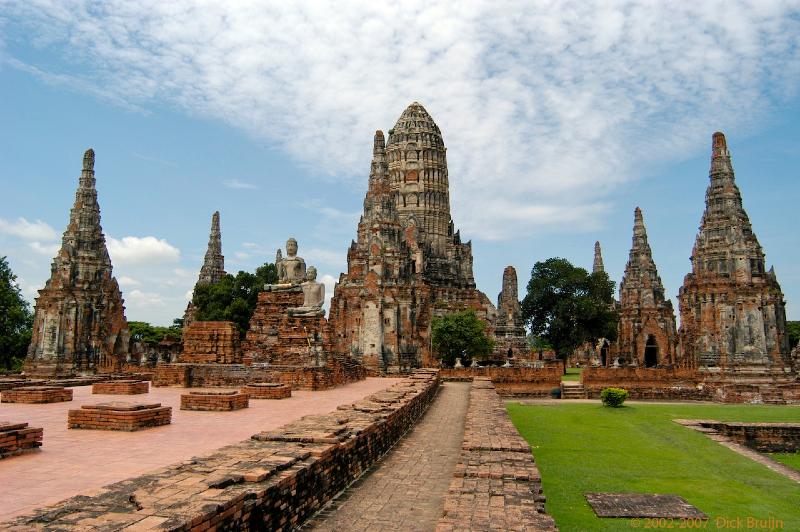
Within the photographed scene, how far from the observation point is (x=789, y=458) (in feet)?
50.5

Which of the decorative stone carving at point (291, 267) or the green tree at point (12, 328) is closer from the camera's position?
the decorative stone carving at point (291, 267)

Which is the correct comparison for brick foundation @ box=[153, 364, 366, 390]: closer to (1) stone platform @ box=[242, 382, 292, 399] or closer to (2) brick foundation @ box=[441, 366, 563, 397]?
(1) stone platform @ box=[242, 382, 292, 399]

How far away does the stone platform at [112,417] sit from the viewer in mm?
8312

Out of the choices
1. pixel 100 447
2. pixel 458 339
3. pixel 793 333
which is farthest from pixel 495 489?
pixel 793 333

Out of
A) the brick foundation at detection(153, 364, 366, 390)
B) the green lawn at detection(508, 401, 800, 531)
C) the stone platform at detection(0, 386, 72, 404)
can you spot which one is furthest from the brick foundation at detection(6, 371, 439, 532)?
the brick foundation at detection(153, 364, 366, 390)

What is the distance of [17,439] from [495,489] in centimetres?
485

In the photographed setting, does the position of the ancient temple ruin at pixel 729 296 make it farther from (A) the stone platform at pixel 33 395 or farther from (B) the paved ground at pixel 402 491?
(A) the stone platform at pixel 33 395

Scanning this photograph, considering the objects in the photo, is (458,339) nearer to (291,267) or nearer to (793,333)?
(291,267)

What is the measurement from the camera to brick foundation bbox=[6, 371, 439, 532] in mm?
3914

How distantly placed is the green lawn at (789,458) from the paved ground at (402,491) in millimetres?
8242

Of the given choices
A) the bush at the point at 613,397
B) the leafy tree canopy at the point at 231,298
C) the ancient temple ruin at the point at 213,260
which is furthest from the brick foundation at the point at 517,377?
the ancient temple ruin at the point at 213,260

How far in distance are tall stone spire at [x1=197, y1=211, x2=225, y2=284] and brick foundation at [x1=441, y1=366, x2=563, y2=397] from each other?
32589mm

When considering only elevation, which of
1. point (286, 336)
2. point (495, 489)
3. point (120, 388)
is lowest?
point (495, 489)

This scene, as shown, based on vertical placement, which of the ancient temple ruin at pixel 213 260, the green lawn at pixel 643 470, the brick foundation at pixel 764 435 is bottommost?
the brick foundation at pixel 764 435
